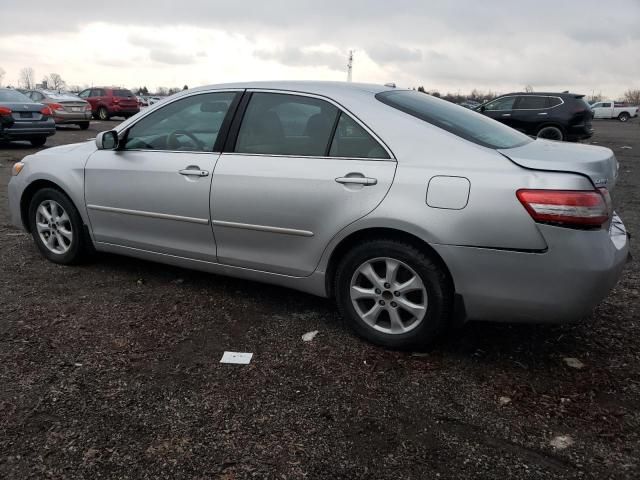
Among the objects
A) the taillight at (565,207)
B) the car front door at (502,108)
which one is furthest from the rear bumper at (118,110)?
the taillight at (565,207)

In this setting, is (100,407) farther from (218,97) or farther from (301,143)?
(218,97)

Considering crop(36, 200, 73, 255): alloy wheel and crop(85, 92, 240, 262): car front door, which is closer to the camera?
crop(85, 92, 240, 262): car front door

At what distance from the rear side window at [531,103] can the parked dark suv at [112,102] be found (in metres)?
17.4

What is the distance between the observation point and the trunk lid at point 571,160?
283cm

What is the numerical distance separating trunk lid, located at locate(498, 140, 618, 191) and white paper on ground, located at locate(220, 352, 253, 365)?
1.85 m

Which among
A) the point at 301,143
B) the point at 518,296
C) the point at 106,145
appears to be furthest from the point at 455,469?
the point at 106,145

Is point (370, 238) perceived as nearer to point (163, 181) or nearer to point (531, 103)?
point (163, 181)

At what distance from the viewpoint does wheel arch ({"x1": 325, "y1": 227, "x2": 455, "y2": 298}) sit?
10.0 feet

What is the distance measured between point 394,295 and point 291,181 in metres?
0.94

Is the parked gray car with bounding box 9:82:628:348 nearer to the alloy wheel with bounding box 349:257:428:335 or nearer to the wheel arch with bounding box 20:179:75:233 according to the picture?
the alloy wheel with bounding box 349:257:428:335

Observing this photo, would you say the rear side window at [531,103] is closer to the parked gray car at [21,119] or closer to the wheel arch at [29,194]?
the parked gray car at [21,119]

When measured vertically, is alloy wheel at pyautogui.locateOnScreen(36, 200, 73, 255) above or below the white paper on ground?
above

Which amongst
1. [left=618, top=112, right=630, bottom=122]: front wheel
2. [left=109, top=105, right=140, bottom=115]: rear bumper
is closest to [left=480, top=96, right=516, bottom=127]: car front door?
[left=109, top=105, right=140, bottom=115]: rear bumper

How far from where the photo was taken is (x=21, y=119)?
12.8 metres
